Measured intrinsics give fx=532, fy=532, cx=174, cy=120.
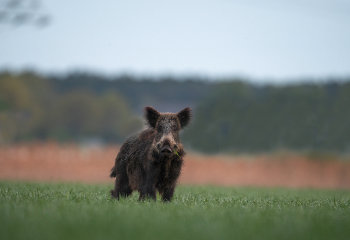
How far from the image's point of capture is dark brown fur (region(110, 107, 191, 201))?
9.49 metres

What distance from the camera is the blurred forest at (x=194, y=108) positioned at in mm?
60719

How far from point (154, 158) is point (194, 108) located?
71158mm

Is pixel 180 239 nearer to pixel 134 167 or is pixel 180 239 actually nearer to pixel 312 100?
pixel 134 167

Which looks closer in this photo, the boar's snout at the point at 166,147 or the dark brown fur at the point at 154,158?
the boar's snout at the point at 166,147

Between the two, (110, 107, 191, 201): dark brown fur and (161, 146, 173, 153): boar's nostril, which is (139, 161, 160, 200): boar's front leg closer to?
(110, 107, 191, 201): dark brown fur

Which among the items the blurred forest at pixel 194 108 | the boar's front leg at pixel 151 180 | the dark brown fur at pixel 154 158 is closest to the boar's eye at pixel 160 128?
the dark brown fur at pixel 154 158

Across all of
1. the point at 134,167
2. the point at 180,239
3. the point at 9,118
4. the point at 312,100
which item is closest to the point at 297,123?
the point at 312,100

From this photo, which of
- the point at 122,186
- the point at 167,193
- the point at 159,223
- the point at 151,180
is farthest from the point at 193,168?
Result: the point at 159,223

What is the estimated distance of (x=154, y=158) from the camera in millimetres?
9523

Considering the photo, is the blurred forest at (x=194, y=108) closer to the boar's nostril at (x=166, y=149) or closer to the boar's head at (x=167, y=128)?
the boar's head at (x=167, y=128)

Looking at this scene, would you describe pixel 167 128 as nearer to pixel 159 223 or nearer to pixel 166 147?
pixel 166 147

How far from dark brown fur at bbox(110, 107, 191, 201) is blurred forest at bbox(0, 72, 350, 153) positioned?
4156 centimetres

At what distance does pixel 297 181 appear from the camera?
32719mm

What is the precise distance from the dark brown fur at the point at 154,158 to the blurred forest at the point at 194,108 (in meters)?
41.6
